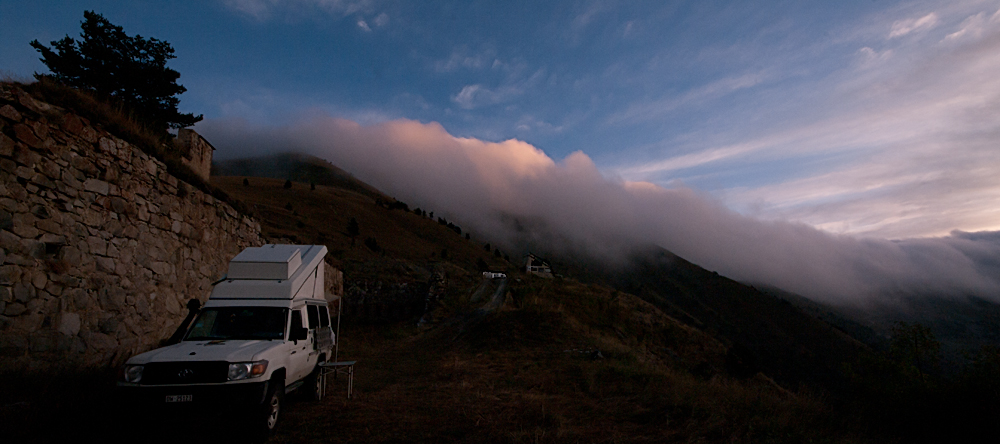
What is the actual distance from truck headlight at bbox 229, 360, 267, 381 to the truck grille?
0.07m

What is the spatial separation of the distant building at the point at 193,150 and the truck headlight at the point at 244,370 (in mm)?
10503

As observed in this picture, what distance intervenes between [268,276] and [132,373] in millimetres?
2804

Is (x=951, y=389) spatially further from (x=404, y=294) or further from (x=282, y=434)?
(x=404, y=294)

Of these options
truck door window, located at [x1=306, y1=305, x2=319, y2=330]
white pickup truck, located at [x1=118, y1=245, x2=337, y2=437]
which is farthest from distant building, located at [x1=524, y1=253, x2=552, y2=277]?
white pickup truck, located at [x1=118, y1=245, x2=337, y2=437]

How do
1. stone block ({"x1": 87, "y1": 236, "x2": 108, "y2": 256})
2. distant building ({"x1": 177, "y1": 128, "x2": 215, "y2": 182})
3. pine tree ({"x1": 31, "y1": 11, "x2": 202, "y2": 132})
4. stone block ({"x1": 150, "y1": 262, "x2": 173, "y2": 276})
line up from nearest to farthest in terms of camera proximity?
stone block ({"x1": 87, "y1": 236, "x2": 108, "y2": 256}) < stone block ({"x1": 150, "y1": 262, "x2": 173, "y2": 276}) < distant building ({"x1": 177, "y1": 128, "x2": 215, "y2": 182}) < pine tree ({"x1": 31, "y1": 11, "x2": 202, "y2": 132})

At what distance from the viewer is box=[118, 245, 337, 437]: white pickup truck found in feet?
19.6

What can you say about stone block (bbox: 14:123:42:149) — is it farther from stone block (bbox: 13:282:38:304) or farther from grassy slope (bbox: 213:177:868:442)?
grassy slope (bbox: 213:177:868:442)

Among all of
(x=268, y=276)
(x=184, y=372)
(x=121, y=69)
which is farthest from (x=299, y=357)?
(x=121, y=69)

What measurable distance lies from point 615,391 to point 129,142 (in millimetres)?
12498

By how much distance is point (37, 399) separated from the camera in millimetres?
6090

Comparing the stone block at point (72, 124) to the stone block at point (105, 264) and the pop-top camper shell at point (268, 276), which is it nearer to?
the stone block at point (105, 264)

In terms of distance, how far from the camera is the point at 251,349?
6656 millimetres

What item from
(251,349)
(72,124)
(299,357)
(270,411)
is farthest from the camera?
(72,124)

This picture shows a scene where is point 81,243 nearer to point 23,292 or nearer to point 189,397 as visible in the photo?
point 23,292
